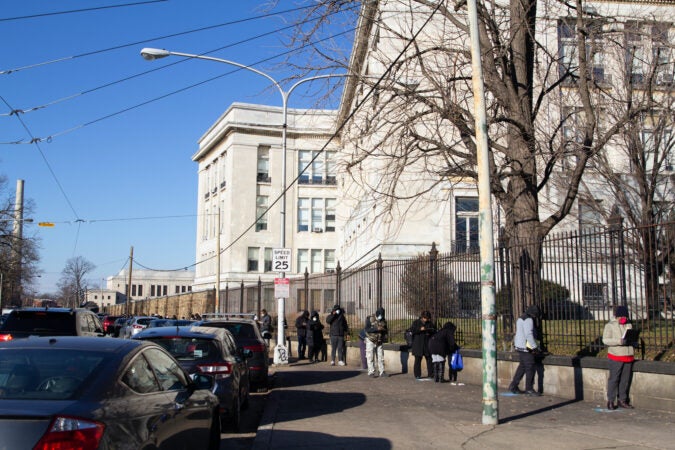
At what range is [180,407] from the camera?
19.6ft

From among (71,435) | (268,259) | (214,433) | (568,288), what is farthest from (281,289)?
(268,259)

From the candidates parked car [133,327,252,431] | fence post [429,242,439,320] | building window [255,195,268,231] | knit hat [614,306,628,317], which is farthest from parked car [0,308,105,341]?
building window [255,195,268,231]

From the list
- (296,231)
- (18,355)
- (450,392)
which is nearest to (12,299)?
(296,231)

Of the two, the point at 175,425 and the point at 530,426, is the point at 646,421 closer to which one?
the point at 530,426

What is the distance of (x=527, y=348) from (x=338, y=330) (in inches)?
335

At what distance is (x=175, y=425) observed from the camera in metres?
5.79

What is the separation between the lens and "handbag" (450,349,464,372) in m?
15.2

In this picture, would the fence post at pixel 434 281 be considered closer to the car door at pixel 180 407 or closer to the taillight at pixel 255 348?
the taillight at pixel 255 348

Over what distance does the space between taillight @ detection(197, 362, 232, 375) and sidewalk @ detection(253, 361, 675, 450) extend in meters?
0.93

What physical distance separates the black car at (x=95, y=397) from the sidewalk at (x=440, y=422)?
2.53 m

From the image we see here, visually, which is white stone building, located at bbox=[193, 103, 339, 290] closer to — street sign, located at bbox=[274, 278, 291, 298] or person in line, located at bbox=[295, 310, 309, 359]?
person in line, located at bbox=[295, 310, 309, 359]

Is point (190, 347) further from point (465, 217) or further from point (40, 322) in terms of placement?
point (465, 217)

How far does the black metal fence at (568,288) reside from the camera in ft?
37.8

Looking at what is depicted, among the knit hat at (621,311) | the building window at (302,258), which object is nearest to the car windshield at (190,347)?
the knit hat at (621,311)
